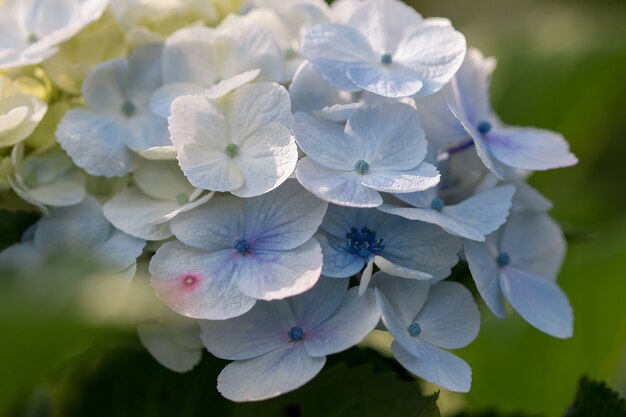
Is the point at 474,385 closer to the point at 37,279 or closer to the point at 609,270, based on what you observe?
the point at 609,270

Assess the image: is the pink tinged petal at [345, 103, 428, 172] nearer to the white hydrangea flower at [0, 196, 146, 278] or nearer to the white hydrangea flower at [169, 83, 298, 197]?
the white hydrangea flower at [169, 83, 298, 197]

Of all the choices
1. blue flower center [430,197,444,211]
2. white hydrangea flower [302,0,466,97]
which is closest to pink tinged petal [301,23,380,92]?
white hydrangea flower [302,0,466,97]

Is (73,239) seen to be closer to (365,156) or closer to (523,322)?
(365,156)

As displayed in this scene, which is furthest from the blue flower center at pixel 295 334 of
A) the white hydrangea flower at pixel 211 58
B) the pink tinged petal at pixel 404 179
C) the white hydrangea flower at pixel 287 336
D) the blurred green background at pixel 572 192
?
the blurred green background at pixel 572 192

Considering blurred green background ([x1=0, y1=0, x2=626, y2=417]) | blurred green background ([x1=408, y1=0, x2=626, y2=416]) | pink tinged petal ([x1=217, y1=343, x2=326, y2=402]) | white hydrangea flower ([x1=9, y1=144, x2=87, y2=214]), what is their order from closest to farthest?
1. blurred green background ([x1=0, y1=0, x2=626, y2=417])
2. pink tinged petal ([x1=217, y1=343, x2=326, y2=402])
3. white hydrangea flower ([x1=9, y1=144, x2=87, y2=214])
4. blurred green background ([x1=408, y1=0, x2=626, y2=416])

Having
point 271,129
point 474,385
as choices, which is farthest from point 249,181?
point 474,385

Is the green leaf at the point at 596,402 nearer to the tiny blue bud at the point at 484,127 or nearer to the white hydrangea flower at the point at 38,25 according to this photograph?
the tiny blue bud at the point at 484,127

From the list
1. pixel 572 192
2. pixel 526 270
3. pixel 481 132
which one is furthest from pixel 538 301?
pixel 572 192
